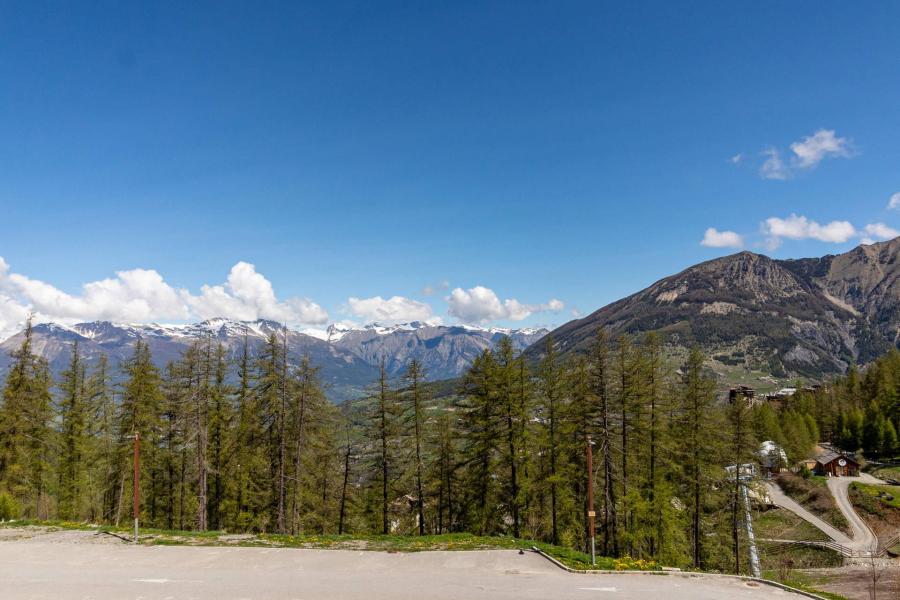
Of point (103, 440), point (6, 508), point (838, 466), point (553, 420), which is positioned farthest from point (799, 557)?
point (103, 440)

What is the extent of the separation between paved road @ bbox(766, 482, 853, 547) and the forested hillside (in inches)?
1187

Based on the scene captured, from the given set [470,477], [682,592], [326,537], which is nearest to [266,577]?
[326,537]

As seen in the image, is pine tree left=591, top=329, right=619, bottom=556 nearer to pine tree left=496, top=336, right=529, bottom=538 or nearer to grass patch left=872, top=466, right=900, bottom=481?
pine tree left=496, top=336, right=529, bottom=538

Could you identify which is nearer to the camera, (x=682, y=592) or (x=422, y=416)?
(x=682, y=592)

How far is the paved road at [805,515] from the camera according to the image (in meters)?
58.9

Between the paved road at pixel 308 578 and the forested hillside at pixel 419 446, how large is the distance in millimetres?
11064

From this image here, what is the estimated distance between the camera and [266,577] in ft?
63.7

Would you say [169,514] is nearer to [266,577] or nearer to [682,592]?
[266,577]

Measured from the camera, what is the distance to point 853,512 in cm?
6662

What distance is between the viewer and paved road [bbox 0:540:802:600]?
17.5 m

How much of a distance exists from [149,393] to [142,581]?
77.5 feet

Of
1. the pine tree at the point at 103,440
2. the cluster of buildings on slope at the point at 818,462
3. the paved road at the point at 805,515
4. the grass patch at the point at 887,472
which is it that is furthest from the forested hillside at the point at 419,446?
the grass patch at the point at 887,472

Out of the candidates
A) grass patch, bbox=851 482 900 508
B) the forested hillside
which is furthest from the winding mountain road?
the forested hillside

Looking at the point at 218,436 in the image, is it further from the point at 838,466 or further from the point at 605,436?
the point at 838,466
